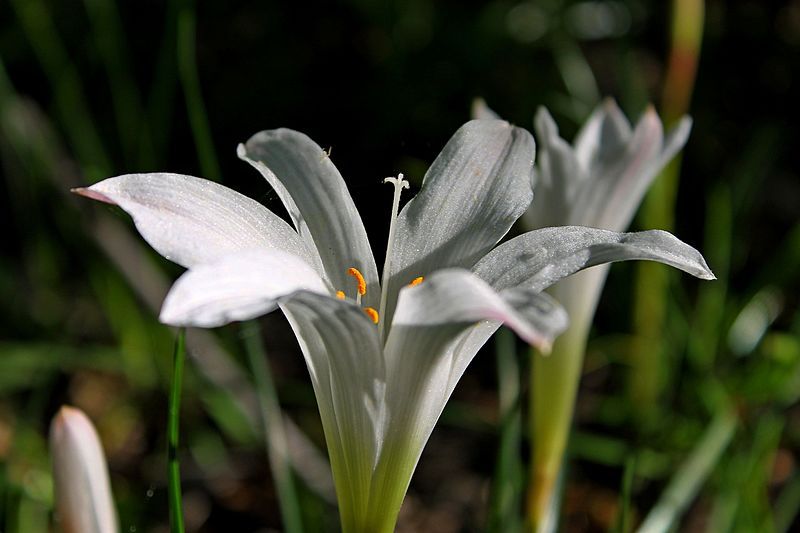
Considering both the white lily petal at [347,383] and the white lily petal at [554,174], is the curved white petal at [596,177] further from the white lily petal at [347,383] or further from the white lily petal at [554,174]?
the white lily petal at [347,383]

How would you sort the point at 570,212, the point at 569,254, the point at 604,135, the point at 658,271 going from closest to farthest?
1. the point at 569,254
2. the point at 570,212
3. the point at 604,135
4. the point at 658,271

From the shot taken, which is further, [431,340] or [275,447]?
Answer: [275,447]

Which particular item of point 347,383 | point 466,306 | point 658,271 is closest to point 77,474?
point 347,383

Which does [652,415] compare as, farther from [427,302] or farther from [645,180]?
[427,302]

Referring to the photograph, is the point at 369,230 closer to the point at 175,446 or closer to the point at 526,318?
the point at 175,446

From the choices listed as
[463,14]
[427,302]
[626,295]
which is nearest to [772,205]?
[626,295]

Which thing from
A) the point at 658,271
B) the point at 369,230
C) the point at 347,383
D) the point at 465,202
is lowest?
the point at 658,271

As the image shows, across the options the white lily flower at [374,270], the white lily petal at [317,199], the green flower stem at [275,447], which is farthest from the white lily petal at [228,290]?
the green flower stem at [275,447]
